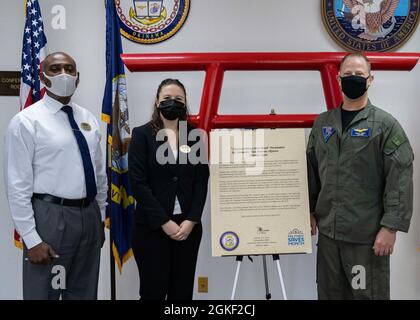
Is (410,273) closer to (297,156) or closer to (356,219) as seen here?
(356,219)

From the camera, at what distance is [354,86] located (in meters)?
1.92

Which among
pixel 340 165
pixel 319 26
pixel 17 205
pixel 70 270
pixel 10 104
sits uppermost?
pixel 319 26

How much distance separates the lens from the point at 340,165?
75.9 inches

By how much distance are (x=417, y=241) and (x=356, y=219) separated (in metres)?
1.18

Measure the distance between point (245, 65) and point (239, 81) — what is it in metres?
0.35

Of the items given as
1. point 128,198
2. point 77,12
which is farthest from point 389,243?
point 77,12

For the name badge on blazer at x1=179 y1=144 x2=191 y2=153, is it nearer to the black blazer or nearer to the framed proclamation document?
the black blazer

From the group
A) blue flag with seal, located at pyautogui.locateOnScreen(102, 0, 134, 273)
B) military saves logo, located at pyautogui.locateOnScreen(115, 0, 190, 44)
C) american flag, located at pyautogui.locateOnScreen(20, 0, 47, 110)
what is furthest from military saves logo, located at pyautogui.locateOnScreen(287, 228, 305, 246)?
american flag, located at pyautogui.locateOnScreen(20, 0, 47, 110)

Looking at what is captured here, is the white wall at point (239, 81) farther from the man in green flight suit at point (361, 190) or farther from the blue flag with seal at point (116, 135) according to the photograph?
the man in green flight suit at point (361, 190)

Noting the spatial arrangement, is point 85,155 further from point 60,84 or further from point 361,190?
point 361,190

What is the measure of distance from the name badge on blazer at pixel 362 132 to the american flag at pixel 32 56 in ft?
6.15

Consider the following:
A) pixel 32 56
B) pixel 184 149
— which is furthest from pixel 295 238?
pixel 32 56

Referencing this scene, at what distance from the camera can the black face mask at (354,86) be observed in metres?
1.92

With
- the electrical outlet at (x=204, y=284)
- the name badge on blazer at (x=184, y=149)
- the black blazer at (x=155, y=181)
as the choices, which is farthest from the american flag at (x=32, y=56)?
the electrical outlet at (x=204, y=284)
